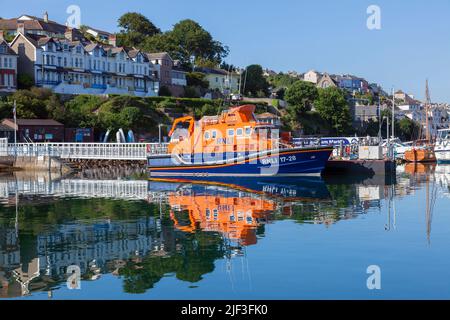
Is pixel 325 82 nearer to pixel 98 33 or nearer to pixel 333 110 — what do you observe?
pixel 333 110

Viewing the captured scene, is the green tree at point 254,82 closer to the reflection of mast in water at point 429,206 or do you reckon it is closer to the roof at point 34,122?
the roof at point 34,122

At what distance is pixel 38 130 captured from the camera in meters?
60.8

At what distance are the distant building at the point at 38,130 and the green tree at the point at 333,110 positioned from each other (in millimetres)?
53542

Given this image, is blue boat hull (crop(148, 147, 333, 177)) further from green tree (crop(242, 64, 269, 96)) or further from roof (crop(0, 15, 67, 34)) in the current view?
green tree (crop(242, 64, 269, 96))

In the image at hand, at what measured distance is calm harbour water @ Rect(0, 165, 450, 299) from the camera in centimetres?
1407

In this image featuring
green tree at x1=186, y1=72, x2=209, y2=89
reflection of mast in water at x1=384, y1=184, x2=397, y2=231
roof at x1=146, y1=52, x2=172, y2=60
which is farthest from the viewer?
green tree at x1=186, y1=72, x2=209, y2=89

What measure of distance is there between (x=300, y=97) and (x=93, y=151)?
188 ft

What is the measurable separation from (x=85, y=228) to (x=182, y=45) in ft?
313

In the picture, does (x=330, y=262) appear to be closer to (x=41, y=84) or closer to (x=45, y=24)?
(x=41, y=84)

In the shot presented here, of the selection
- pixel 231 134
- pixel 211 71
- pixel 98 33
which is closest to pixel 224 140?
pixel 231 134

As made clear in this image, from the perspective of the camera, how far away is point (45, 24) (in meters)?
94.8

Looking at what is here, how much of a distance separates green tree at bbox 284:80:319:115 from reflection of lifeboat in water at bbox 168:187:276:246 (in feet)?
231

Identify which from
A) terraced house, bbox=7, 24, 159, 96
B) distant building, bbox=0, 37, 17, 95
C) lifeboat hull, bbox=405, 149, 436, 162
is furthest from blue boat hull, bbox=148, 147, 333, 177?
terraced house, bbox=7, 24, 159, 96
